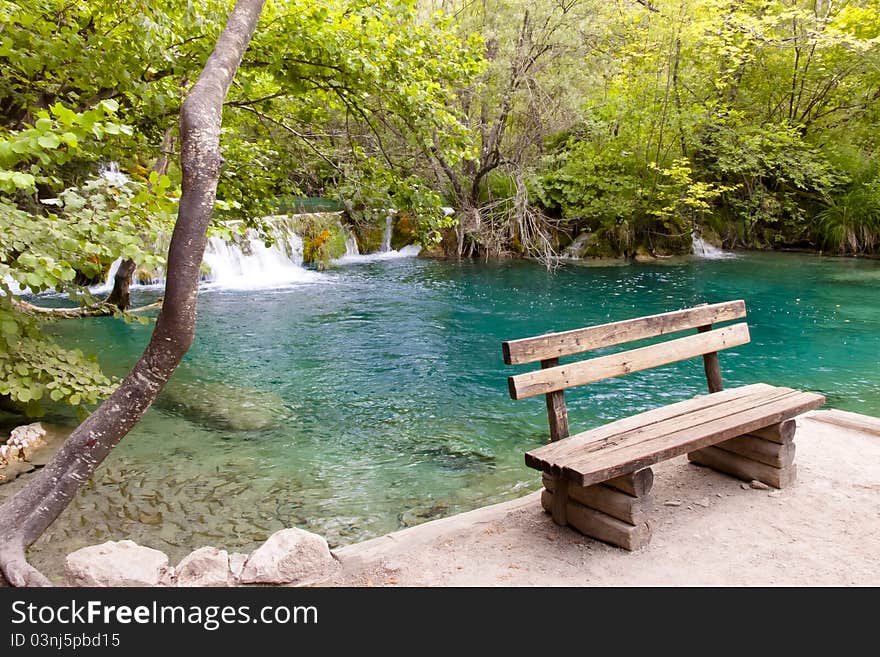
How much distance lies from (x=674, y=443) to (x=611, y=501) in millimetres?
493

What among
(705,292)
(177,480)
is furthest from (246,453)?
(705,292)

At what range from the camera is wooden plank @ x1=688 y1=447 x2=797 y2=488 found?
449 centimetres

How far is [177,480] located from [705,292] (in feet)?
42.2

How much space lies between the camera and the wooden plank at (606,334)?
4.04m

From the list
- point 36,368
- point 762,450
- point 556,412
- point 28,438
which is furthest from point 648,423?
point 28,438

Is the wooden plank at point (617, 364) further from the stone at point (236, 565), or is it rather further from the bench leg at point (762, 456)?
the stone at point (236, 565)

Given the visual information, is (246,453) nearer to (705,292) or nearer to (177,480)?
(177,480)

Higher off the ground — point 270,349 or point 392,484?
point 270,349

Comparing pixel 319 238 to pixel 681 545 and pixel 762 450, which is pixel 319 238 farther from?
pixel 681 545

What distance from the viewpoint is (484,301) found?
47.6 feet

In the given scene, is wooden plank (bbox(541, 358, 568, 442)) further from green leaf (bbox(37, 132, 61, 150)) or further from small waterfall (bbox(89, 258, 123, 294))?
small waterfall (bbox(89, 258, 123, 294))

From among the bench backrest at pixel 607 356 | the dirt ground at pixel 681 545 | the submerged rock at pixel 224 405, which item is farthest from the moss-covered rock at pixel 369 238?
the dirt ground at pixel 681 545

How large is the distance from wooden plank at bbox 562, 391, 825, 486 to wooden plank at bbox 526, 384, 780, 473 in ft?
0.29
